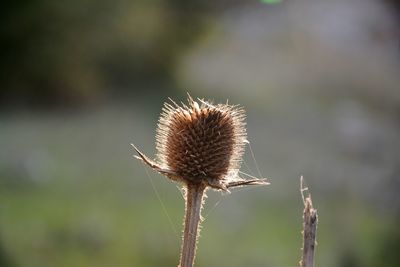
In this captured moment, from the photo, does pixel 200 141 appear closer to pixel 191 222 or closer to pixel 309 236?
pixel 191 222

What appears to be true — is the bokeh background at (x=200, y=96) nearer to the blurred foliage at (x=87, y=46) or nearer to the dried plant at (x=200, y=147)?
the blurred foliage at (x=87, y=46)

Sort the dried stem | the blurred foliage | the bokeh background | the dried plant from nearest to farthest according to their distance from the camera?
the dried stem, the dried plant, the bokeh background, the blurred foliage

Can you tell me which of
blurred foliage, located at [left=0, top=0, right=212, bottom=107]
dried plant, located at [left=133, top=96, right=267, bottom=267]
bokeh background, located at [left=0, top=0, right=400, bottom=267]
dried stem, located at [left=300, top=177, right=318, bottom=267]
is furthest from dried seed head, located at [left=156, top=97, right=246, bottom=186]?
blurred foliage, located at [left=0, top=0, right=212, bottom=107]

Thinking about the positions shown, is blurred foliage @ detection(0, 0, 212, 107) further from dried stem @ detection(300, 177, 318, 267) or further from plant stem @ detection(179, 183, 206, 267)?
dried stem @ detection(300, 177, 318, 267)

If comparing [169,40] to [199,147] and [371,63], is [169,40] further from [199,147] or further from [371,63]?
[199,147]

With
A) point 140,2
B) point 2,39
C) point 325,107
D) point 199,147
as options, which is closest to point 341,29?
point 325,107
